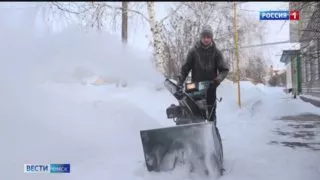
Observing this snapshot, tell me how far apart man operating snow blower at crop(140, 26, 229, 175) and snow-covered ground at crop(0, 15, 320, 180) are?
7.2 inches

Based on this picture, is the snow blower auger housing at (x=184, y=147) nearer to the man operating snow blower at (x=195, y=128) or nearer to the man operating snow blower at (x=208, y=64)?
the man operating snow blower at (x=195, y=128)

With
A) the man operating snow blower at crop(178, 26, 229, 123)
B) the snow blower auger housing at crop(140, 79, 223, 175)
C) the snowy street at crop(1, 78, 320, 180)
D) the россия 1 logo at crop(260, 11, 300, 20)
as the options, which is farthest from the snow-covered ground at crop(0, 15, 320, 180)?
the россия 1 logo at crop(260, 11, 300, 20)

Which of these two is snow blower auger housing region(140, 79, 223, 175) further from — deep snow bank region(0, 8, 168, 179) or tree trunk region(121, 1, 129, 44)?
tree trunk region(121, 1, 129, 44)

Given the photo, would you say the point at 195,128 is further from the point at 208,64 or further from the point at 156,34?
the point at 156,34

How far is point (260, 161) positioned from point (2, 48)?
156 inches

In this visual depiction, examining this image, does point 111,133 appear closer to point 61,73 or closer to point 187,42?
point 61,73

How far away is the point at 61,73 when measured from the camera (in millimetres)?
7359

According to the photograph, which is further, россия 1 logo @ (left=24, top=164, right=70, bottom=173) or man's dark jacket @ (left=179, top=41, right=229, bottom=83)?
man's dark jacket @ (left=179, top=41, right=229, bottom=83)

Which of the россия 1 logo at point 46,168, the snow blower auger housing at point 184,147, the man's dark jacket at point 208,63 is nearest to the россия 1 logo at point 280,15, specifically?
the man's dark jacket at point 208,63

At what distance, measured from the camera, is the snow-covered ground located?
18.3 ft

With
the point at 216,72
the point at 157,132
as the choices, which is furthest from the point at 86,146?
the point at 216,72

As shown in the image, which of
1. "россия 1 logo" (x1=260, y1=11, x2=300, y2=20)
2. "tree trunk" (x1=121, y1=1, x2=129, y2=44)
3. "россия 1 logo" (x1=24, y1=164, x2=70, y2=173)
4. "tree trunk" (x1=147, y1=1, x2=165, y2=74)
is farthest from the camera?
"tree trunk" (x1=121, y1=1, x2=129, y2=44)

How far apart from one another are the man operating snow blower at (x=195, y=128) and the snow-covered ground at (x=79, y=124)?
0.18m

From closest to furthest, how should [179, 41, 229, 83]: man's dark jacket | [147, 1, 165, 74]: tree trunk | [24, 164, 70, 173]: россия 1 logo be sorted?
[24, 164, 70, 173]: россия 1 logo, [179, 41, 229, 83]: man's dark jacket, [147, 1, 165, 74]: tree trunk
